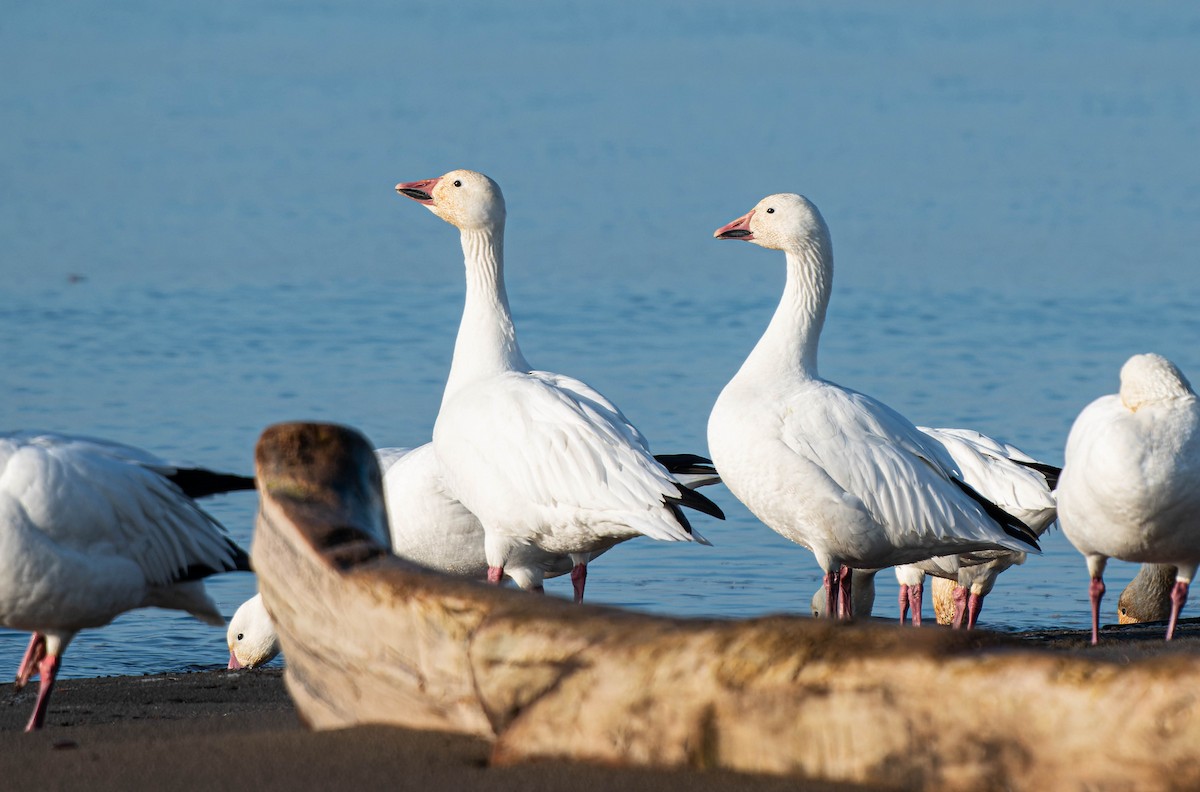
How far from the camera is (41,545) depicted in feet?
16.9

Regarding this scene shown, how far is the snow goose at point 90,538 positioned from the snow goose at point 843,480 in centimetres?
238

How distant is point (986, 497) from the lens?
8.33 meters

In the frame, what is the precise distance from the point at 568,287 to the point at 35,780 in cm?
1535

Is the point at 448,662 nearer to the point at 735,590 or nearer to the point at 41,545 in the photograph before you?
the point at 41,545

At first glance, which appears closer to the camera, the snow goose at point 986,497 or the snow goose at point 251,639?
the snow goose at point 251,639

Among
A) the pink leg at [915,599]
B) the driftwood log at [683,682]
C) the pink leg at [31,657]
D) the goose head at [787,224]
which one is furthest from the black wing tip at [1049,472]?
the driftwood log at [683,682]

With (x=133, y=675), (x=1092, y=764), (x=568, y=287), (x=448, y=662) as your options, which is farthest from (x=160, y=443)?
(x=1092, y=764)

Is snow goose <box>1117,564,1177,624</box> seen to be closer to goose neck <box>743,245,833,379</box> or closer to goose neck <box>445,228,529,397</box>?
goose neck <box>743,245,833,379</box>

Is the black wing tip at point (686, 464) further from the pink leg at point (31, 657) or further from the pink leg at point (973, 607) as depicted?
the pink leg at point (31, 657)

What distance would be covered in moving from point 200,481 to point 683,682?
288cm

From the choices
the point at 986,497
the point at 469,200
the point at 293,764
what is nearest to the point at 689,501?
the point at 986,497

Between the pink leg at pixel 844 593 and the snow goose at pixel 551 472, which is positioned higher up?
the snow goose at pixel 551 472

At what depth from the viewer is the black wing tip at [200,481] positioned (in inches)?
213

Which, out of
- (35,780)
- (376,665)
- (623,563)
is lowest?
(623,563)
